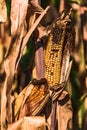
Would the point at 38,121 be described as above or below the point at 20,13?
below

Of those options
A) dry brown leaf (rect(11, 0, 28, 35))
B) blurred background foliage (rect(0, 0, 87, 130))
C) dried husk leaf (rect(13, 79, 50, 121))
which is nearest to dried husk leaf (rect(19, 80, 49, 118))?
dried husk leaf (rect(13, 79, 50, 121))

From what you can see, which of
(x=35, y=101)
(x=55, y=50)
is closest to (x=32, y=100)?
(x=35, y=101)

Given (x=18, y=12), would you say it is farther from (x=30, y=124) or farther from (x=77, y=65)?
(x=77, y=65)

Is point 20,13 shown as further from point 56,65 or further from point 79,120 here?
point 79,120

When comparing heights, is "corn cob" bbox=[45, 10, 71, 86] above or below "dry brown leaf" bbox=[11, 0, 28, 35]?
below

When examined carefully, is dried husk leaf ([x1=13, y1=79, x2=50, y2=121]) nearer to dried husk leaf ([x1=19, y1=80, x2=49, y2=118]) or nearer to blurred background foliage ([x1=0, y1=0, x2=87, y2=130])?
dried husk leaf ([x1=19, y1=80, x2=49, y2=118])

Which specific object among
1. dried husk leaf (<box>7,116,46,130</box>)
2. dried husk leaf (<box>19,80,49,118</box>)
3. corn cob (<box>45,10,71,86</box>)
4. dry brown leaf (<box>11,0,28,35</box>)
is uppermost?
dry brown leaf (<box>11,0,28,35</box>)

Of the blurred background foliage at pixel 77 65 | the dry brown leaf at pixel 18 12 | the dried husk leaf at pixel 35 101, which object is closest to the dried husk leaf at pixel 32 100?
the dried husk leaf at pixel 35 101

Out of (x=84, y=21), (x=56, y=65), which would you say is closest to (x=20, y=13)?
(x=56, y=65)
